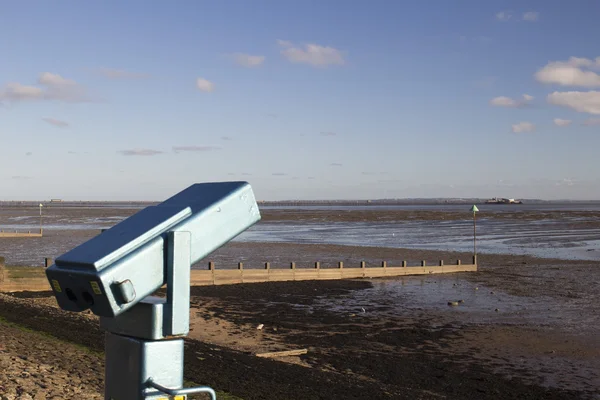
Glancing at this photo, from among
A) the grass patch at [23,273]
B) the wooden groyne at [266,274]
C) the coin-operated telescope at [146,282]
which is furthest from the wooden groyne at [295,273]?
the coin-operated telescope at [146,282]

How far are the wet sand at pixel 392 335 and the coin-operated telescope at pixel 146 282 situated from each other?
6.55 metres

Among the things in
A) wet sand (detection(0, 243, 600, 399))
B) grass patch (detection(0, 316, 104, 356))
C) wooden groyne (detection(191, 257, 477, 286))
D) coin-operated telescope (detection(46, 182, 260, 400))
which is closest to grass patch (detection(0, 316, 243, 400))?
grass patch (detection(0, 316, 104, 356))

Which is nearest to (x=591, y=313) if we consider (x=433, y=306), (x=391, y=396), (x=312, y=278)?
(x=433, y=306)

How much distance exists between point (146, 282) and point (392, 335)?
53.6ft

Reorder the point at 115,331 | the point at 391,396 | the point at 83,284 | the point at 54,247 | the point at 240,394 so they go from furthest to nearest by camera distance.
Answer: the point at 54,247
the point at 391,396
the point at 240,394
the point at 115,331
the point at 83,284

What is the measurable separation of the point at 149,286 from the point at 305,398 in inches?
284

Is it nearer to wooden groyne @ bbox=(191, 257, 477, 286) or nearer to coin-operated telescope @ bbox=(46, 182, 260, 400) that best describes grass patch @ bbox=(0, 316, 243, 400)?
coin-operated telescope @ bbox=(46, 182, 260, 400)

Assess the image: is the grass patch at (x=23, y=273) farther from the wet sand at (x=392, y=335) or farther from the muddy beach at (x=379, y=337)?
the wet sand at (x=392, y=335)

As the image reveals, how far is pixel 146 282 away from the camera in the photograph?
7.21 feet

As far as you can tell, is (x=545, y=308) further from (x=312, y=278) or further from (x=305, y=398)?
(x=305, y=398)

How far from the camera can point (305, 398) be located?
8.98 metres

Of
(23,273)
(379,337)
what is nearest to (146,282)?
(379,337)

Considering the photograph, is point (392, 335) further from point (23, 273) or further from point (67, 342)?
point (23, 273)

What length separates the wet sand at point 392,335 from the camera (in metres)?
10.9
